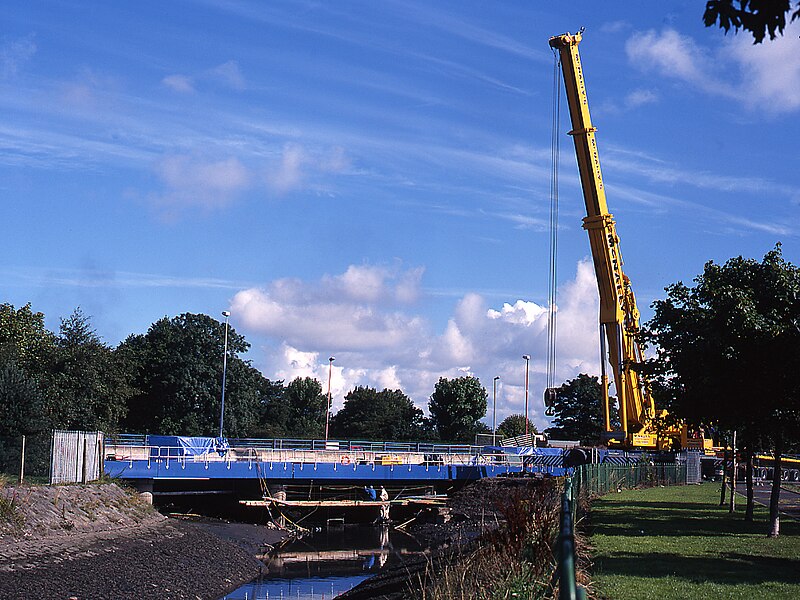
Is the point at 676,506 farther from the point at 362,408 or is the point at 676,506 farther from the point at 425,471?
the point at 362,408

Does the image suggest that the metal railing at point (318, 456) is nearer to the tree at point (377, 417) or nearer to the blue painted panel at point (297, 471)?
the blue painted panel at point (297, 471)

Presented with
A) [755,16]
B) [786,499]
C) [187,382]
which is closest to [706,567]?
[755,16]

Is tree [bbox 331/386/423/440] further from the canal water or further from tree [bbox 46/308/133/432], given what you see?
the canal water

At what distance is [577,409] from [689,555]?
347 feet

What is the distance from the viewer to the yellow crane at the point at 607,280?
4984 cm

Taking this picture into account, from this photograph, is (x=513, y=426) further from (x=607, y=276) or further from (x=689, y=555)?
(x=689, y=555)

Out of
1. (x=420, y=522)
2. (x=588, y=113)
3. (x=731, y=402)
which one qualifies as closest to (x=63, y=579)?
(x=731, y=402)

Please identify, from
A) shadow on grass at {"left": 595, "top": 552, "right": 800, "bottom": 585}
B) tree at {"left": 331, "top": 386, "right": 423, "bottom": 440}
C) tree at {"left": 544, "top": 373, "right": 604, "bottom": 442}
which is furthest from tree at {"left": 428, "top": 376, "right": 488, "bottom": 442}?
shadow on grass at {"left": 595, "top": 552, "right": 800, "bottom": 585}

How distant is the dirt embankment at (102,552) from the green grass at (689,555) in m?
12.6

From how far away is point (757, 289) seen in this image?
2595cm

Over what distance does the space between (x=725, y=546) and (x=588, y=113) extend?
32.1m

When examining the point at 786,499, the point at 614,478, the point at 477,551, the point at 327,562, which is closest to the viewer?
the point at 477,551

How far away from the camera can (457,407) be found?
4432 inches

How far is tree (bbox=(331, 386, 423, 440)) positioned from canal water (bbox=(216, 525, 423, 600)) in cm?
6355
